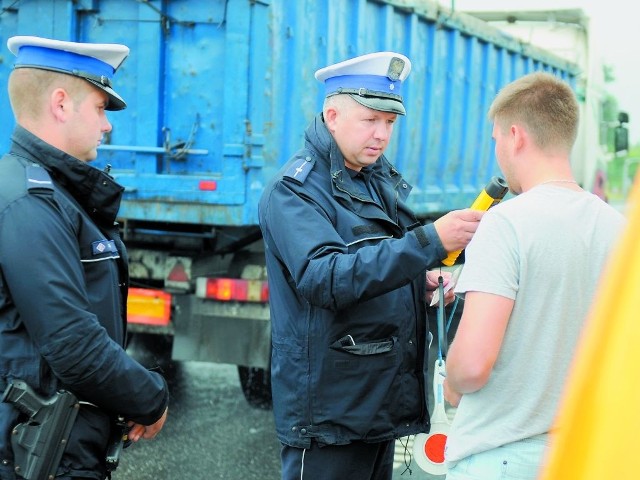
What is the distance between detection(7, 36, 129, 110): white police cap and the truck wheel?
405 cm

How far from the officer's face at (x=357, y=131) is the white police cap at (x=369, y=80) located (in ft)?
0.10

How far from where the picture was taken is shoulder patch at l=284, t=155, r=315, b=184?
2.93 metres

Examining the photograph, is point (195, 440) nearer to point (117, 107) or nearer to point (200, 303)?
point (200, 303)

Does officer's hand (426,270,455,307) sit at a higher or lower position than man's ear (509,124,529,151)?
lower

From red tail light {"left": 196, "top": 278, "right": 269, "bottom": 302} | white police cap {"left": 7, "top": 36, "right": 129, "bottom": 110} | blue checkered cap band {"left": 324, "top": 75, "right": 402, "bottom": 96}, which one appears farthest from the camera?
red tail light {"left": 196, "top": 278, "right": 269, "bottom": 302}

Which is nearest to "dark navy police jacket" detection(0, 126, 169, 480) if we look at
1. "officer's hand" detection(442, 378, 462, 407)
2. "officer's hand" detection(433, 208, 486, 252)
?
"officer's hand" detection(442, 378, 462, 407)

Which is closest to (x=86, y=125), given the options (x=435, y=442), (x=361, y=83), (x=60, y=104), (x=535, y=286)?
(x=60, y=104)

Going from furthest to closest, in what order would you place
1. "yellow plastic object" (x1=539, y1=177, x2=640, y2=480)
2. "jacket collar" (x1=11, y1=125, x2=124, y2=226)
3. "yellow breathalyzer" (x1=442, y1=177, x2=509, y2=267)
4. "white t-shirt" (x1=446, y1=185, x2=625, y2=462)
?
1. "yellow breathalyzer" (x1=442, y1=177, x2=509, y2=267)
2. "jacket collar" (x1=11, y1=125, x2=124, y2=226)
3. "white t-shirt" (x1=446, y1=185, x2=625, y2=462)
4. "yellow plastic object" (x1=539, y1=177, x2=640, y2=480)

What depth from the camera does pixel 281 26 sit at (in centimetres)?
584

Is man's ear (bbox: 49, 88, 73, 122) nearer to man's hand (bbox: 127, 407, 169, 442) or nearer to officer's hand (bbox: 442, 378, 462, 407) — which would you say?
man's hand (bbox: 127, 407, 169, 442)

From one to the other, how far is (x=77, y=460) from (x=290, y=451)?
741mm

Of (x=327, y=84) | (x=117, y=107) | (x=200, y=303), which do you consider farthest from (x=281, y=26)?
(x=117, y=107)

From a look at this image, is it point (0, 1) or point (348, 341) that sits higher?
point (0, 1)

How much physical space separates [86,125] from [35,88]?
0.17 m
